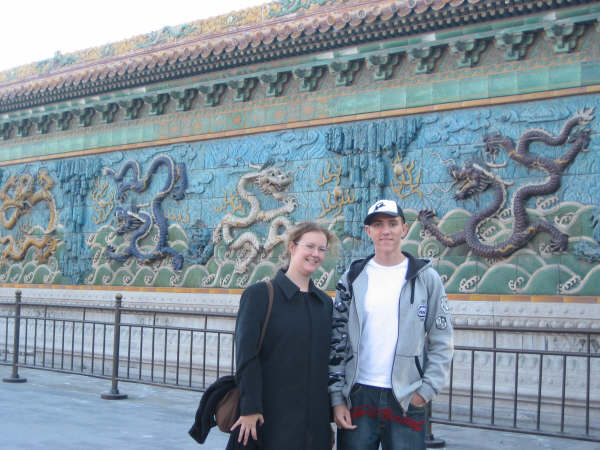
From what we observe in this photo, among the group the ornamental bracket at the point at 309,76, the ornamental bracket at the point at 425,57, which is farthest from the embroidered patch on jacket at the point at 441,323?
the ornamental bracket at the point at 309,76

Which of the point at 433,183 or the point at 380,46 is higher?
the point at 380,46

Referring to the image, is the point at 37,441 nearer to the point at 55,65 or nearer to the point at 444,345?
the point at 444,345

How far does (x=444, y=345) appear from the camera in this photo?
3.55 m

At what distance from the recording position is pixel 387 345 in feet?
11.5

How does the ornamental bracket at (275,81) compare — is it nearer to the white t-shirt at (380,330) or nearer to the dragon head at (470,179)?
the dragon head at (470,179)

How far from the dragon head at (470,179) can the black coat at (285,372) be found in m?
6.05

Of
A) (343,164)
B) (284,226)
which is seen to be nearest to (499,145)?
(343,164)

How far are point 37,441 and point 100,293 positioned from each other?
6852 millimetres

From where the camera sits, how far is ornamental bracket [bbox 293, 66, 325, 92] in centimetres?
1071

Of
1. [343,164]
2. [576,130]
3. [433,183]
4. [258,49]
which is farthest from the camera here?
[258,49]

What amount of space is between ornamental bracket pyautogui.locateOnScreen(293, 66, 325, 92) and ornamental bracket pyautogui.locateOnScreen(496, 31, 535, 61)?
2.64 m

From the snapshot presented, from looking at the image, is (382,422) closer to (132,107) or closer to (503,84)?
(503,84)

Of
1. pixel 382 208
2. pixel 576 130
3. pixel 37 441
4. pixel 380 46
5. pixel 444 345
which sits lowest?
pixel 37 441

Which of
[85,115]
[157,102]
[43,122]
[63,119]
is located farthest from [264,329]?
[43,122]
